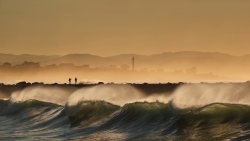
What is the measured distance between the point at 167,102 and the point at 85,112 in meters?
5.32

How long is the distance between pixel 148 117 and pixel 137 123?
32.8 inches

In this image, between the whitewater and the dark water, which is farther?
the whitewater

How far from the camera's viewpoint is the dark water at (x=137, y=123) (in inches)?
715

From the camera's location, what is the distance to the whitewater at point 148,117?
18664mm

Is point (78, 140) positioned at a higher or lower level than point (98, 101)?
lower

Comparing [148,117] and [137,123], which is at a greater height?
[148,117]

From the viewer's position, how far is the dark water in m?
18.2

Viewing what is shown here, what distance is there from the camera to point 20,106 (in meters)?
37.6

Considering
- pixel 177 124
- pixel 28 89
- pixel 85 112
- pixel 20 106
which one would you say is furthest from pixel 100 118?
pixel 28 89

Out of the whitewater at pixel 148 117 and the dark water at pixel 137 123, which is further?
the whitewater at pixel 148 117

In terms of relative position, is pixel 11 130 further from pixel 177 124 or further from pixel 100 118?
pixel 177 124

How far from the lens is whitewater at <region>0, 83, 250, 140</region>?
18.7 m

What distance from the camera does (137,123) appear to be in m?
22.7

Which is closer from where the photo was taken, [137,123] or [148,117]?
[137,123]
